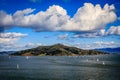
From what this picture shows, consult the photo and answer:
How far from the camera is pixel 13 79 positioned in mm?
121688

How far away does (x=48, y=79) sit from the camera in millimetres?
120312

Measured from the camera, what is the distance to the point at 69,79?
392 ft

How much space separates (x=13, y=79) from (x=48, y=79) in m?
17.8

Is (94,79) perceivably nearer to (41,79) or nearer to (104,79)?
(104,79)

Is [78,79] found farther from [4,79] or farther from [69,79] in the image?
[4,79]

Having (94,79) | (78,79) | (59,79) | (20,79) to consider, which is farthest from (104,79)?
(20,79)

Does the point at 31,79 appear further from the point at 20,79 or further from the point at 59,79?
the point at 59,79

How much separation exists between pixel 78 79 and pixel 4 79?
37252 mm

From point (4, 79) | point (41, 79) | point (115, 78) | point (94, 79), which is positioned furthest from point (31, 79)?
point (115, 78)

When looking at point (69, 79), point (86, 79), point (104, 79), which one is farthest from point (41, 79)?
point (104, 79)

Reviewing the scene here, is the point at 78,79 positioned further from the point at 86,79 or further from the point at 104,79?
the point at 104,79

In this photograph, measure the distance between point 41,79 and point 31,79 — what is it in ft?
16.7

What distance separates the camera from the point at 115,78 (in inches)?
4811

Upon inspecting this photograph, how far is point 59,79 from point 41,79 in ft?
29.9
